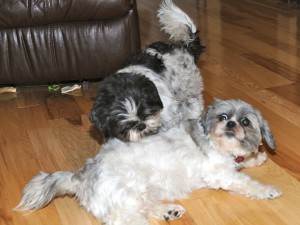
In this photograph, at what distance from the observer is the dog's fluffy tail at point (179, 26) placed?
3.45 m

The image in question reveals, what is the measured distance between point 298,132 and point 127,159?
1.26 metres

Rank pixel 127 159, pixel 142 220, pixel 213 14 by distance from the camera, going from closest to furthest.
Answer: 1. pixel 142 220
2. pixel 127 159
3. pixel 213 14

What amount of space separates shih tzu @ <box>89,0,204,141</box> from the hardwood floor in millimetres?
329

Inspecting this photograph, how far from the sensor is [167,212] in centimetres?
235

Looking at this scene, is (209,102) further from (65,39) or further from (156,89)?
(65,39)

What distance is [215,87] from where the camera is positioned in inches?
152

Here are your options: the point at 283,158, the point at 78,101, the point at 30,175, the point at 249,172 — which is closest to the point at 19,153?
the point at 30,175

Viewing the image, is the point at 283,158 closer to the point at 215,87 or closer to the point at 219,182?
the point at 219,182

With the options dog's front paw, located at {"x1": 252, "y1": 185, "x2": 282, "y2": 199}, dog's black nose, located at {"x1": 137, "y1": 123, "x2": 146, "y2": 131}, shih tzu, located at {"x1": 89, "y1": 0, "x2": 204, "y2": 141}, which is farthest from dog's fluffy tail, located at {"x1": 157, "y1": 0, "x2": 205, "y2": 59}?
dog's front paw, located at {"x1": 252, "y1": 185, "x2": 282, "y2": 199}

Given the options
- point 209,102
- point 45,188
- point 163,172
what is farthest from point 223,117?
point 209,102

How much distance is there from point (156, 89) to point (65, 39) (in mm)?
1399

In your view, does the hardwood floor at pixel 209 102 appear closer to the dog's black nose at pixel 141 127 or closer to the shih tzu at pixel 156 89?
the shih tzu at pixel 156 89

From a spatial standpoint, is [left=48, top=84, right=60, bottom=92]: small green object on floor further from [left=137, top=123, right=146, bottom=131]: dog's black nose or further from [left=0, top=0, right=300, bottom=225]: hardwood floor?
[left=137, top=123, right=146, bottom=131]: dog's black nose

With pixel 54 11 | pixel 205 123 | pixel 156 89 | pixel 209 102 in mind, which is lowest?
pixel 209 102
